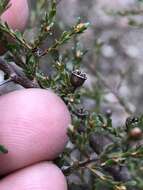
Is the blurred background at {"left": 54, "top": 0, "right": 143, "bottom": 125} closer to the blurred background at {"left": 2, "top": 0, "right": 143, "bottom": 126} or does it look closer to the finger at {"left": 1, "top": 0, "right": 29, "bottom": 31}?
the blurred background at {"left": 2, "top": 0, "right": 143, "bottom": 126}

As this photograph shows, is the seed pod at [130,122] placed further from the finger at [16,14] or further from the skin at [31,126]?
the finger at [16,14]

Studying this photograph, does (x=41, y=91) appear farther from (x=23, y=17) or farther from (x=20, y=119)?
(x=23, y=17)

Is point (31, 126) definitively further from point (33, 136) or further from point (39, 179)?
point (39, 179)

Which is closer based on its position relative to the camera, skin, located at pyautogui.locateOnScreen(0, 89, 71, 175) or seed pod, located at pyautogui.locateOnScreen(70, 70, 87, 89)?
seed pod, located at pyautogui.locateOnScreen(70, 70, 87, 89)

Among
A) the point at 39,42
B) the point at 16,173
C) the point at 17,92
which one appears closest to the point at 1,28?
the point at 39,42

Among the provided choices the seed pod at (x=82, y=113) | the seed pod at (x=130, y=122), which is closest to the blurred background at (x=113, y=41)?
the seed pod at (x=82, y=113)

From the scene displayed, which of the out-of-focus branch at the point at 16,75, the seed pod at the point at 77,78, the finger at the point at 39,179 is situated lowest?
the finger at the point at 39,179

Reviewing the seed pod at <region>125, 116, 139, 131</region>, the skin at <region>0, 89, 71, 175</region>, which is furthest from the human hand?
the seed pod at <region>125, 116, 139, 131</region>
